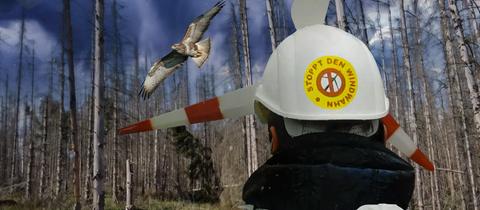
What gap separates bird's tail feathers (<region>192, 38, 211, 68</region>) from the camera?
3.23 meters

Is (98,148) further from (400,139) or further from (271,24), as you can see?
(271,24)

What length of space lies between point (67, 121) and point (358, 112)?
97.6ft

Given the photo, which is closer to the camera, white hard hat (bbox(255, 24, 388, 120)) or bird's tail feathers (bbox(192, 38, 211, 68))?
Result: white hard hat (bbox(255, 24, 388, 120))

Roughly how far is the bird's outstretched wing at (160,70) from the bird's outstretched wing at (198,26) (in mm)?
195

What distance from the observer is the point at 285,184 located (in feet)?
6.64

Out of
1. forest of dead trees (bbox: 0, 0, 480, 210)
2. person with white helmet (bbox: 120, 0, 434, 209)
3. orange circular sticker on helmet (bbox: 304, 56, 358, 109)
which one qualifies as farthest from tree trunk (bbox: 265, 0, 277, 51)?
orange circular sticker on helmet (bbox: 304, 56, 358, 109)

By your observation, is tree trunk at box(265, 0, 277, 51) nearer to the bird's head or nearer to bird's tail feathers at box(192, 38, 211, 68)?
bird's tail feathers at box(192, 38, 211, 68)

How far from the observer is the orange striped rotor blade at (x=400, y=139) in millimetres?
2900

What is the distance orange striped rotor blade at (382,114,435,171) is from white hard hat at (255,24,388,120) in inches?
27.8

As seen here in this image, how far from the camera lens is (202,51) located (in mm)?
3270

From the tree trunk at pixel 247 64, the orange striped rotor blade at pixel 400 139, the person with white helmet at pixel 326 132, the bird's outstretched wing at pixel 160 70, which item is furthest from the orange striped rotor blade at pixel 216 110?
the tree trunk at pixel 247 64

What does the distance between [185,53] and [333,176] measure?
5.24 feet

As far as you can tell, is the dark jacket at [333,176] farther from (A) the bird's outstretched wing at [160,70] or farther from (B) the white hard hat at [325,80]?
(A) the bird's outstretched wing at [160,70]

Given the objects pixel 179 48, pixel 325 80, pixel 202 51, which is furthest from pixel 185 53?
pixel 325 80
